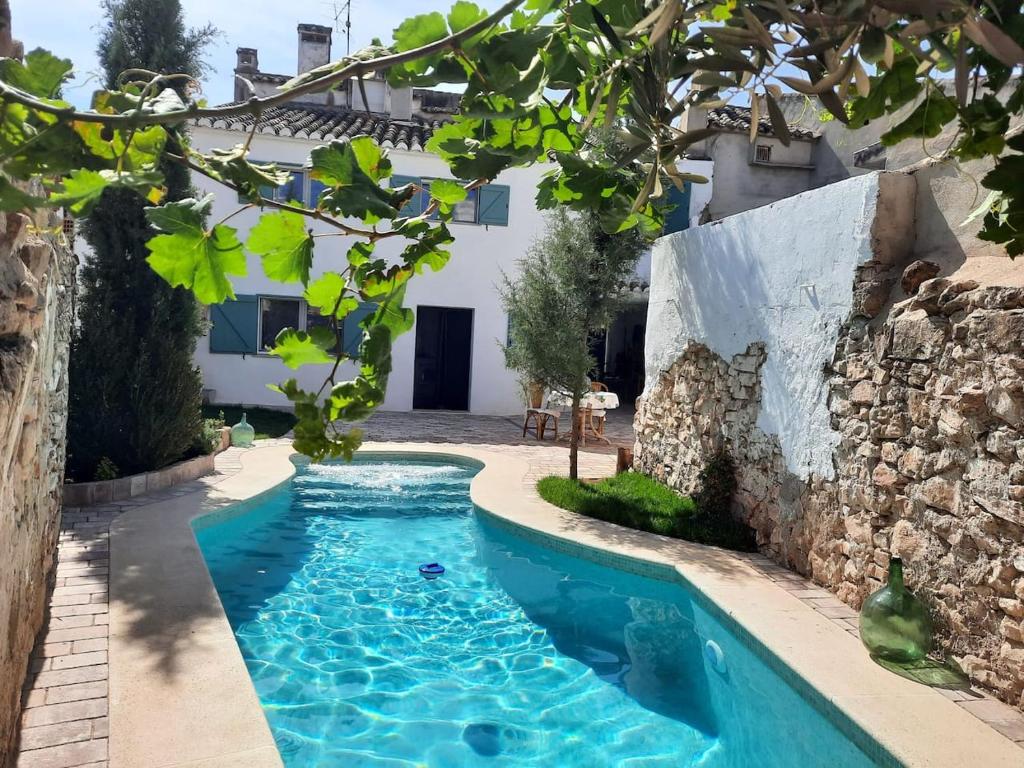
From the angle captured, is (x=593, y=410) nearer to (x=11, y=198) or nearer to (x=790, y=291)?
(x=790, y=291)

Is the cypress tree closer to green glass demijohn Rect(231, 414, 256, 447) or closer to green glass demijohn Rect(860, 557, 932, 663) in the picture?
green glass demijohn Rect(231, 414, 256, 447)

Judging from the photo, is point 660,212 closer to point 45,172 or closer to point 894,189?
point 45,172

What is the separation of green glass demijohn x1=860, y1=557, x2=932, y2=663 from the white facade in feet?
33.4

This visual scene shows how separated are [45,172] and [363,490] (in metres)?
8.17

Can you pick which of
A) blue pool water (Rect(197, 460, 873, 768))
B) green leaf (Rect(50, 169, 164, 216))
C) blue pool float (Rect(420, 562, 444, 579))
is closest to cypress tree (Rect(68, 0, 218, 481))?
blue pool water (Rect(197, 460, 873, 768))

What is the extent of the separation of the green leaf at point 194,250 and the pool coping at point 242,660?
2413mm

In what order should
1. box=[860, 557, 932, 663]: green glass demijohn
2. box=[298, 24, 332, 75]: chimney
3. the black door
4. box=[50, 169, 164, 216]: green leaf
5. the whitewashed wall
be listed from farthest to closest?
box=[298, 24, 332, 75]: chimney → the black door → the whitewashed wall → box=[860, 557, 932, 663]: green glass demijohn → box=[50, 169, 164, 216]: green leaf

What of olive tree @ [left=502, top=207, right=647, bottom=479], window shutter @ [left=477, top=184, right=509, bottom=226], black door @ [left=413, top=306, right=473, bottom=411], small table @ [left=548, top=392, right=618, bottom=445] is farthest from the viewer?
black door @ [left=413, top=306, right=473, bottom=411]

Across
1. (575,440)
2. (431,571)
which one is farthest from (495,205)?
(431,571)

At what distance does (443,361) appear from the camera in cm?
1563

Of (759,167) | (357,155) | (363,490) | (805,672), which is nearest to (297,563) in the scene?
(363,490)

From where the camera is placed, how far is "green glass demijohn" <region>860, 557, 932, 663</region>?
3.96 meters

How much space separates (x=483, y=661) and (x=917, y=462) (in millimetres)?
2843

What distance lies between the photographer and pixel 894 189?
486 cm
